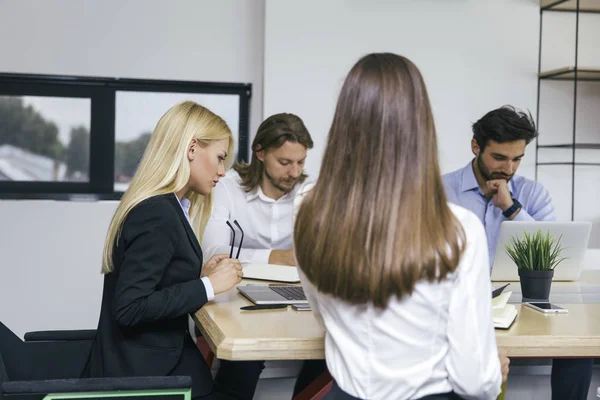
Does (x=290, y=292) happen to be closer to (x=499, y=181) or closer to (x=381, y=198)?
(x=381, y=198)

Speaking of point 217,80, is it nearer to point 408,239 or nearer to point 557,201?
point 557,201

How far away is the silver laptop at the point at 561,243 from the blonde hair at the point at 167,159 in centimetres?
95

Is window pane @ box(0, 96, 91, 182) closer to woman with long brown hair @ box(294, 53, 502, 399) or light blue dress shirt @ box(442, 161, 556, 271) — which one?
light blue dress shirt @ box(442, 161, 556, 271)

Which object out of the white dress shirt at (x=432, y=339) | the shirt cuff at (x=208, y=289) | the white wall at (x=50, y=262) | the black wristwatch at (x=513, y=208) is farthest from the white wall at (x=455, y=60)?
the white dress shirt at (x=432, y=339)

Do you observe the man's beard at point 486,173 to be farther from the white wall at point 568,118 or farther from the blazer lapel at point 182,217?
the blazer lapel at point 182,217

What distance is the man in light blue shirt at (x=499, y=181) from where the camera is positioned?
2762 millimetres

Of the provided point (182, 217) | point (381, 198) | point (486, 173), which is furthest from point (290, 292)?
point (486, 173)

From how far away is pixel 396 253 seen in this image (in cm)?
110

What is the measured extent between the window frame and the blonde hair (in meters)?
2.04

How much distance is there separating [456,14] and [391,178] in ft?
9.52

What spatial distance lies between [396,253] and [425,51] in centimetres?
283

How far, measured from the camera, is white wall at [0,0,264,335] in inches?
140

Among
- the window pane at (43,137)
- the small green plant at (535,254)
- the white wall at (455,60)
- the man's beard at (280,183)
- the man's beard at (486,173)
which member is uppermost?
the white wall at (455,60)

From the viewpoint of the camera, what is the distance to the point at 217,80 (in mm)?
Result: 3721
